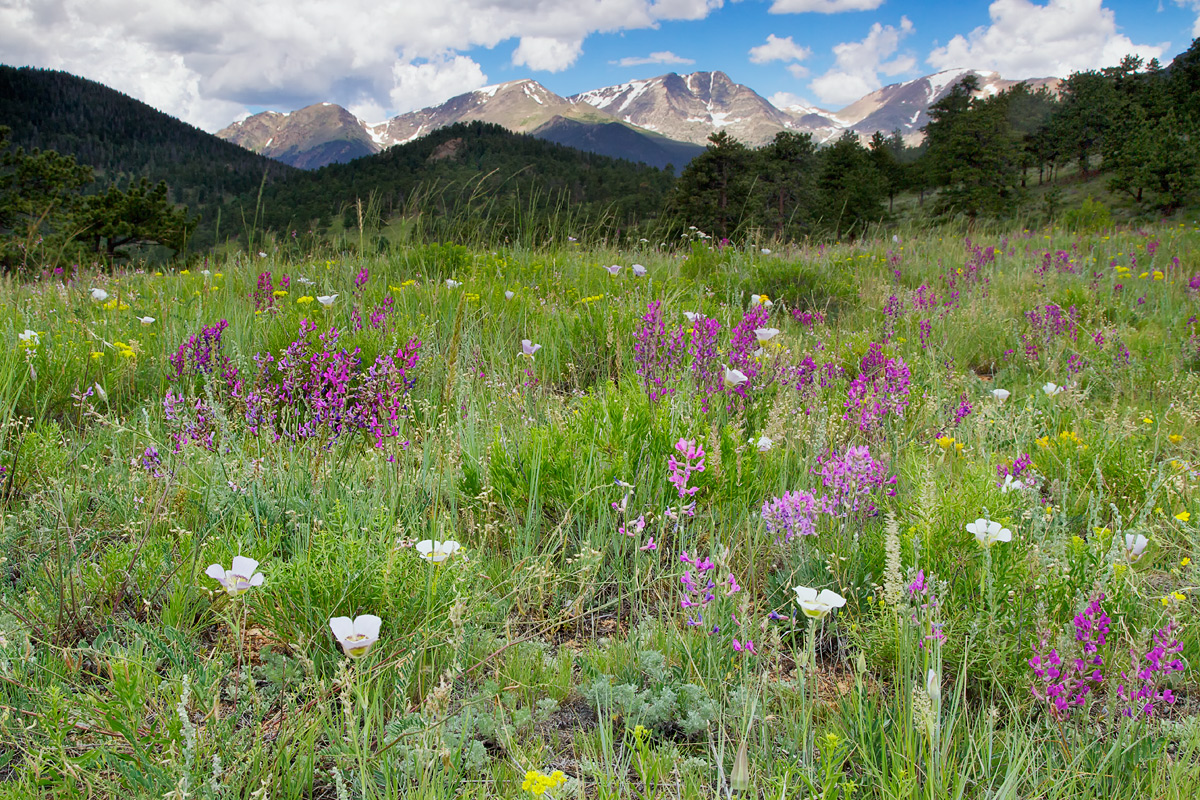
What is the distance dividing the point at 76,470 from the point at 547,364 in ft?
7.38

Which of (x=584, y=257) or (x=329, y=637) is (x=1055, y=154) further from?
(x=329, y=637)

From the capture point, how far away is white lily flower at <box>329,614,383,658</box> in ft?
3.64

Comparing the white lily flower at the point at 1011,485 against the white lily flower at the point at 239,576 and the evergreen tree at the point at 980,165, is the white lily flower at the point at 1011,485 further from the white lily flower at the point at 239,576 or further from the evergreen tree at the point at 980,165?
the evergreen tree at the point at 980,165

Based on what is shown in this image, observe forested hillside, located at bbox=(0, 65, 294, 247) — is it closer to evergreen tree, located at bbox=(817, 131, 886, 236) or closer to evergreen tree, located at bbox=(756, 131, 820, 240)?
evergreen tree, located at bbox=(817, 131, 886, 236)

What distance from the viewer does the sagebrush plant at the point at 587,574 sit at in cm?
126

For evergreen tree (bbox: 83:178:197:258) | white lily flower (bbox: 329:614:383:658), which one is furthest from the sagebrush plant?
evergreen tree (bbox: 83:178:197:258)

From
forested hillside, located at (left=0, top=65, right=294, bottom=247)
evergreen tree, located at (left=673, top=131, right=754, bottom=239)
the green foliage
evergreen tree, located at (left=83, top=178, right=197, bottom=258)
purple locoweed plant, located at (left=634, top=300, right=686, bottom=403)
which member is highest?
forested hillside, located at (left=0, top=65, right=294, bottom=247)

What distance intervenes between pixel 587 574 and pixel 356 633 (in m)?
0.82

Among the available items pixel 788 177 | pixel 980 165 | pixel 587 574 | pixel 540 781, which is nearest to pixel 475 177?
pixel 587 574

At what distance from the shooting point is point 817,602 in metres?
1.25

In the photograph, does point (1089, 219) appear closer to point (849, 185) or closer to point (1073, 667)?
point (1073, 667)

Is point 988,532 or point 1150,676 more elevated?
point 988,532

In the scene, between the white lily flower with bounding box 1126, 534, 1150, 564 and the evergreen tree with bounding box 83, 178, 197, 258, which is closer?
the white lily flower with bounding box 1126, 534, 1150, 564

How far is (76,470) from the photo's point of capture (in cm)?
212
